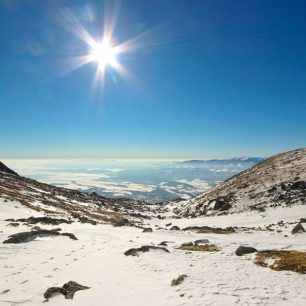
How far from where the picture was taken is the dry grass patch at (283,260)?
15211mm

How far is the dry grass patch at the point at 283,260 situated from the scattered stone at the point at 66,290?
8.78 m

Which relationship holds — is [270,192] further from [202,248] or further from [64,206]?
[202,248]

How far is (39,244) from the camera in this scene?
2452 centimetres

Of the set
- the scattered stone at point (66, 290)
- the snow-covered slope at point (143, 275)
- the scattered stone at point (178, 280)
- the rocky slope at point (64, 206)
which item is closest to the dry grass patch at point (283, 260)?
the snow-covered slope at point (143, 275)

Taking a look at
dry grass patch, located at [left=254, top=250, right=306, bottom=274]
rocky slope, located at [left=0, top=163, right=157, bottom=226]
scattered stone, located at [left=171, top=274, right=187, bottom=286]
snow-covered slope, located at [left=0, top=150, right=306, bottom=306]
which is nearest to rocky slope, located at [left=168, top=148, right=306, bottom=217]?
rocky slope, located at [left=0, top=163, right=157, bottom=226]

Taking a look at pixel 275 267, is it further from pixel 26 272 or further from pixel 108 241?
pixel 108 241

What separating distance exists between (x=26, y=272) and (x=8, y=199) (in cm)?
4813

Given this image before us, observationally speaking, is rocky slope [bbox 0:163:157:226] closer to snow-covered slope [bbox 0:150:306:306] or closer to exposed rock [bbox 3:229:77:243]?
exposed rock [bbox 3:229:77:243]

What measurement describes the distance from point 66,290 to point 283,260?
10387 mm

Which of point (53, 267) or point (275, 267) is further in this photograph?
point (53, 267)

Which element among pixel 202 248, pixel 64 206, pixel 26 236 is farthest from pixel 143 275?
pixel 64 206

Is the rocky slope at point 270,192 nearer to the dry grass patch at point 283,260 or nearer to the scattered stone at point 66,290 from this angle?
the dry grass patch at point 283,260

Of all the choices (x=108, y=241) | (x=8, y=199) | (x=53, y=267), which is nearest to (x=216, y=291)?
(x=53, y=267)

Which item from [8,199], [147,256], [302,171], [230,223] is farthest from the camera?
[302,171]
